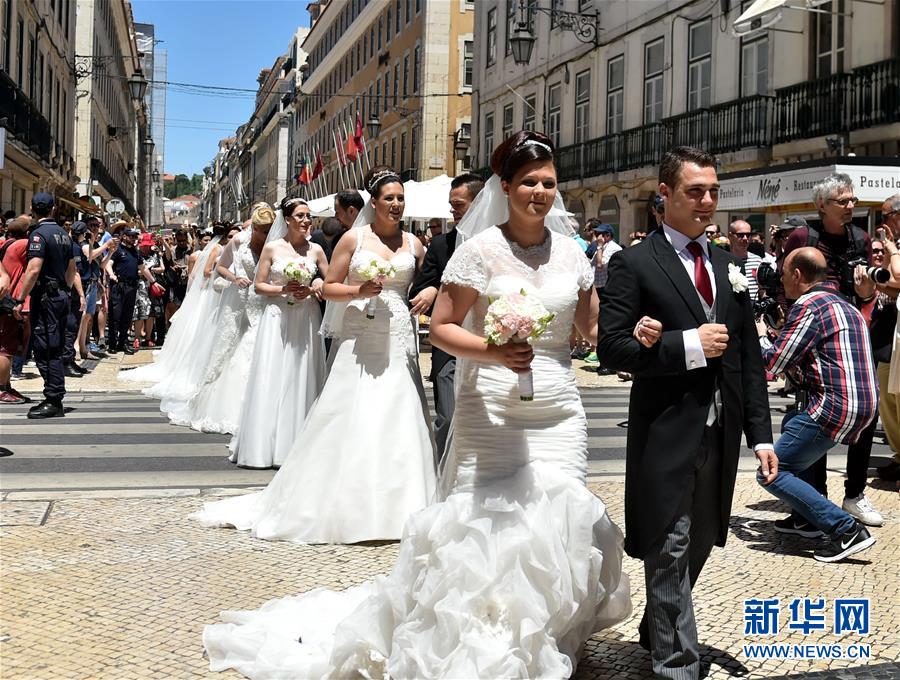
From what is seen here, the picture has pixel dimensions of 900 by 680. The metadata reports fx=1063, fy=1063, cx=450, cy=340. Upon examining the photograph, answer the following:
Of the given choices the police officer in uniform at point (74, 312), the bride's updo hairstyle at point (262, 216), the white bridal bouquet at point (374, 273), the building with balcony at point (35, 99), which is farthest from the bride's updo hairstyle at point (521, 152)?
the building with balcony at point (35, 99)

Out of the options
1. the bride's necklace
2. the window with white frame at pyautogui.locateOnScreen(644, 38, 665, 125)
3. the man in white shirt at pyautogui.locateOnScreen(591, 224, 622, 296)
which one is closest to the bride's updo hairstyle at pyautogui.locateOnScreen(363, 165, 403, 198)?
the bride's necklace

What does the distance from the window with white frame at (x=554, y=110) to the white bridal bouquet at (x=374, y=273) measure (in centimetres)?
2728

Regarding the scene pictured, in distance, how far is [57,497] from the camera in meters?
6.99

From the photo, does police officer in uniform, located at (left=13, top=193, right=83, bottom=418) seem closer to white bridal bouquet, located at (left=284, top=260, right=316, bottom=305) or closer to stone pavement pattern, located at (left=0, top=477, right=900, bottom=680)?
white bridal bouquet, located at (left=284, top=260, right=316, bottom=305)

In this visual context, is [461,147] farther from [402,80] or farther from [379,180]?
[379,180]

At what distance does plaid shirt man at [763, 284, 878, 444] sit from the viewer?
6.00 metres

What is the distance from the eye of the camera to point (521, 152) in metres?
4.15

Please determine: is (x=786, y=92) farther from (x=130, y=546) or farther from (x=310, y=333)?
(x=130, y=546)

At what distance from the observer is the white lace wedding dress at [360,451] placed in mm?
6129

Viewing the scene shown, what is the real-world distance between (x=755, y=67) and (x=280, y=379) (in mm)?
17408

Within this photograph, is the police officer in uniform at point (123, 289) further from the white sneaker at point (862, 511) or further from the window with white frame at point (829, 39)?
the white sneaker at point (862, 511)

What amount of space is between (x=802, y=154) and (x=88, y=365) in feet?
44.1

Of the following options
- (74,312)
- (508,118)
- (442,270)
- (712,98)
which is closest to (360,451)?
(442,270)

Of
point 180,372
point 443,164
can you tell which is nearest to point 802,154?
point 180,372
